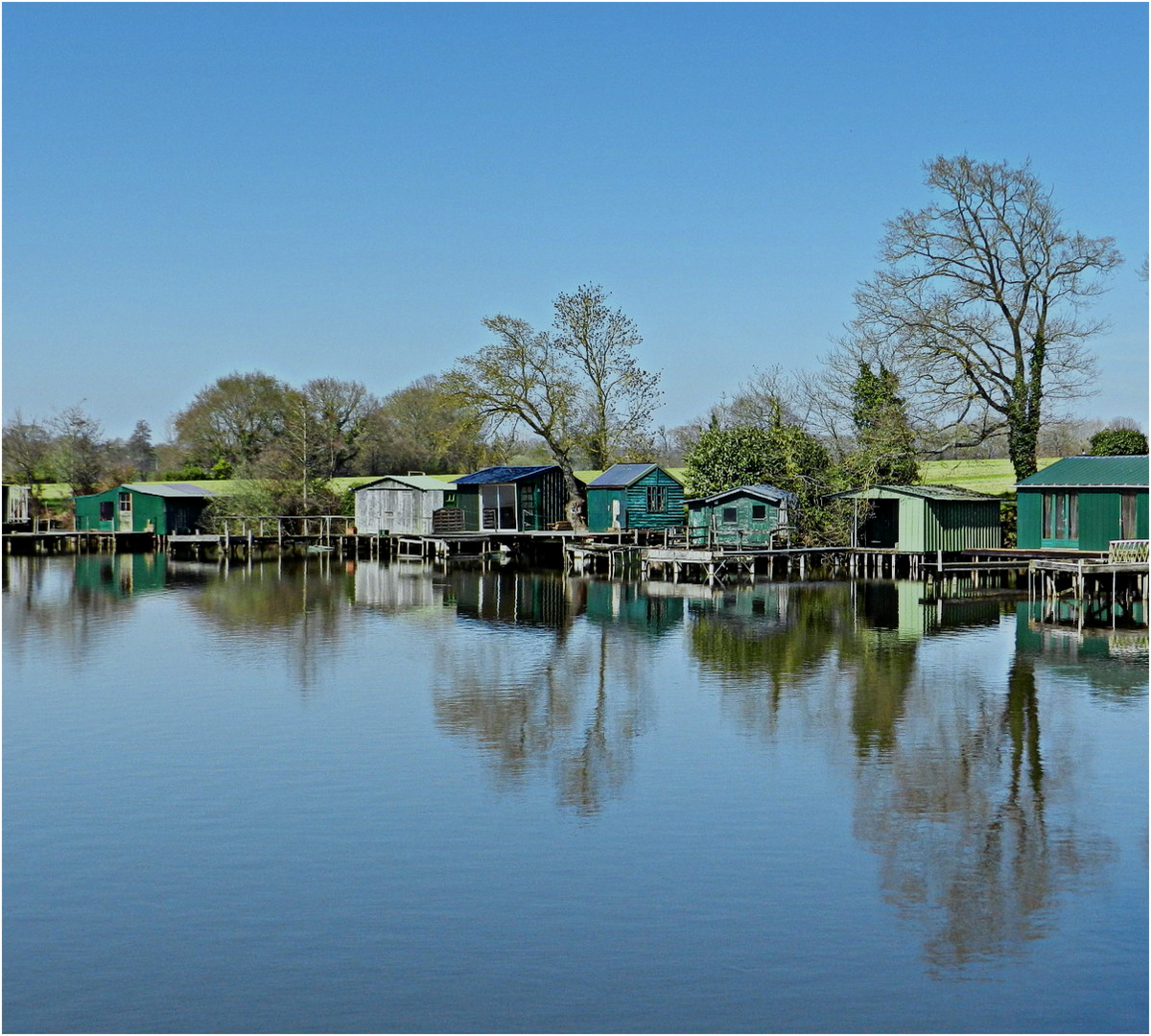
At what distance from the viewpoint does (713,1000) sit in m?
10.1

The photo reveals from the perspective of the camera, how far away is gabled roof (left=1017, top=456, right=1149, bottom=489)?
3897 cm

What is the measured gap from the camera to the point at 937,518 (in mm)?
45219

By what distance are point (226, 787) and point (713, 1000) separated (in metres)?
8.07

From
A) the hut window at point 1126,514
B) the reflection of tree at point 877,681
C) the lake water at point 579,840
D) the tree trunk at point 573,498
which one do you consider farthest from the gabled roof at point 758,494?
the lake water at point 579,840

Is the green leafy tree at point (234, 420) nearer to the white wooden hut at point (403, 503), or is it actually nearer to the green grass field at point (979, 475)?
the white wooden hut at point (403, 503)

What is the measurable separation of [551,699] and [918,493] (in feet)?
87.2

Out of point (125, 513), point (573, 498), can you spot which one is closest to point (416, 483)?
point (573, 498)

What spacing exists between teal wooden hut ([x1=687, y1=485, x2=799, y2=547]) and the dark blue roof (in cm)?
1177

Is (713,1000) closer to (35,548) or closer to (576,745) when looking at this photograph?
(576,745)

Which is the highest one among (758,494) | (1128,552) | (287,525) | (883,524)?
(758,494)

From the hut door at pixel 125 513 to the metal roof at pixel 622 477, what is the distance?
2623 centimetres

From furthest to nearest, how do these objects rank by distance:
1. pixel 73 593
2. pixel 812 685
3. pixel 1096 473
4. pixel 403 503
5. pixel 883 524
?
pixel 403 503
pixel 883 524
pixel 73 593
pixel 1096 473
pixel 812 685

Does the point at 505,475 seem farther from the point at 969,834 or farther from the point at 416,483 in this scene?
the point at 969,834

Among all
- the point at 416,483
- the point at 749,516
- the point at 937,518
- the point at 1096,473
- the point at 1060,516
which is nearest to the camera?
the point at 1096,473
